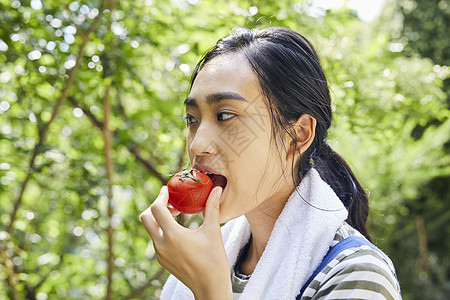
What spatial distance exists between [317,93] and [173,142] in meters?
1.68

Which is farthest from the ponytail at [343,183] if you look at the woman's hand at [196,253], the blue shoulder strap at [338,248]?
the woman's hand at [196,253]

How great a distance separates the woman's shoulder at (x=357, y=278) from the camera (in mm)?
1239

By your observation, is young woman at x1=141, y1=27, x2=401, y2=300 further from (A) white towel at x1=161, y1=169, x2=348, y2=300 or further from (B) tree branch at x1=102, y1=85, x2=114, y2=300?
(B) tree branch at x1=102, y1=85, x2=114, y2=300

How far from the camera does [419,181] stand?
20.4 ft

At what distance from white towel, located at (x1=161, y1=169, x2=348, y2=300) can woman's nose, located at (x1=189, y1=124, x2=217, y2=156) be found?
14.4 inches

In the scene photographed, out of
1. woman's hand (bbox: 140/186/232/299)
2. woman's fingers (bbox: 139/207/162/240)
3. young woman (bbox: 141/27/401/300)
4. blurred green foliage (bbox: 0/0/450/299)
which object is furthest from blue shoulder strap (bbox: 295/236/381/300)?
blurred green foliage (bbox: 0/0/450/299)

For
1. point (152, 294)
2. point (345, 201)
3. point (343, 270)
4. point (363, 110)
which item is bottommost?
point (152, 294)

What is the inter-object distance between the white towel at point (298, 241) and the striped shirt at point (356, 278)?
75 mm

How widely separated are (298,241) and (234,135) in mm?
416

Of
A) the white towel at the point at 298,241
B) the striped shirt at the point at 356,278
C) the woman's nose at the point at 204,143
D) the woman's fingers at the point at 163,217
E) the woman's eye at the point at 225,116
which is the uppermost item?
the woman's eye at the point at 225,116

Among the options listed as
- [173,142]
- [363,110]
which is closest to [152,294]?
[173,142]

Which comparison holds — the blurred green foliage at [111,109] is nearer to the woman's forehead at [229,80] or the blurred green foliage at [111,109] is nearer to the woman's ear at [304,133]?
the woman's ear at [304,133]

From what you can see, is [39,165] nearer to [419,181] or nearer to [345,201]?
[345,201]

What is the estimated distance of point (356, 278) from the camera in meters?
1.26
